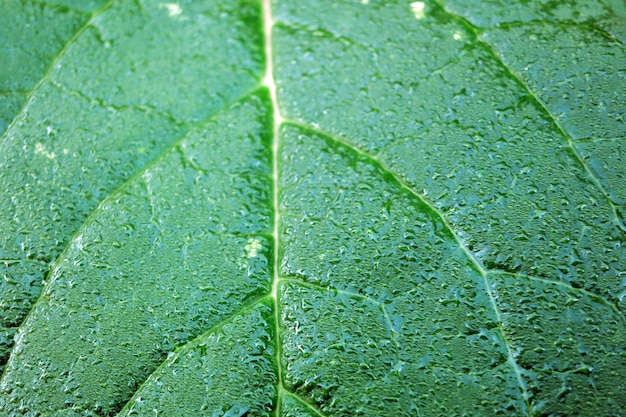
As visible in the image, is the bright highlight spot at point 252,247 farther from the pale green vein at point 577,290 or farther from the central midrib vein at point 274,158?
the pale green vein at point 577,290

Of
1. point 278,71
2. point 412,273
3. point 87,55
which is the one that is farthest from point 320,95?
point 87,55

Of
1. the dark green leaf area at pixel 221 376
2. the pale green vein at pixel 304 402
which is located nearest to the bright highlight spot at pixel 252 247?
the dark green leaf area at pixel 221 376

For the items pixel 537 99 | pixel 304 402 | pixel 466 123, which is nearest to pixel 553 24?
pixel 537 99

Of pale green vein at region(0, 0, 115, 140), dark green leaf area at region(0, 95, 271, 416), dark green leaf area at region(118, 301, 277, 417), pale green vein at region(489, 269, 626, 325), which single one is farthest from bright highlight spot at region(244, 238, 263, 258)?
pale green vein at region(0, 0, 115, 140)

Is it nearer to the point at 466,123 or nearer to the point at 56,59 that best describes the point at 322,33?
the point at 466,123

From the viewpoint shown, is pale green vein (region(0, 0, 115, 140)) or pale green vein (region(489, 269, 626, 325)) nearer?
pale green vein (region(489, 269, 626, 325))

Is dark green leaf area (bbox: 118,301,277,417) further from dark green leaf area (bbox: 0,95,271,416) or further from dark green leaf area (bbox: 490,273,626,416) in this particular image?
dark green leaf area (bbox: 490,273,626,416)
